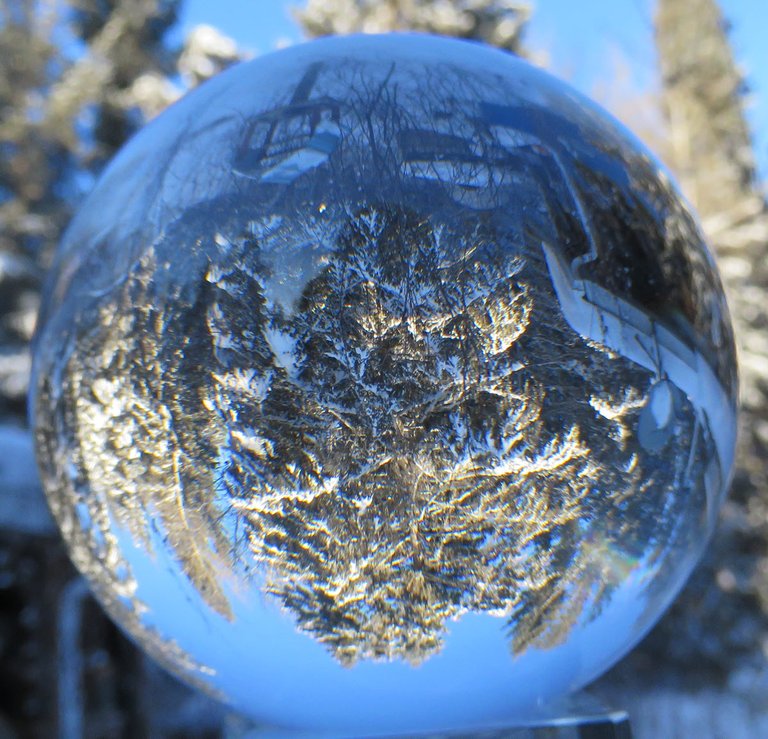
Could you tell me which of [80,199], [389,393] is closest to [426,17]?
[80,199]

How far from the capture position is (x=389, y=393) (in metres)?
0.76

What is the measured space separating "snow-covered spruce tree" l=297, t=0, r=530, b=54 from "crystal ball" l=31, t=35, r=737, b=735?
24.0 ft

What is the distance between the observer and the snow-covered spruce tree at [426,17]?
25.0ft

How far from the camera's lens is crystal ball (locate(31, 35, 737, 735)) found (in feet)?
2.53

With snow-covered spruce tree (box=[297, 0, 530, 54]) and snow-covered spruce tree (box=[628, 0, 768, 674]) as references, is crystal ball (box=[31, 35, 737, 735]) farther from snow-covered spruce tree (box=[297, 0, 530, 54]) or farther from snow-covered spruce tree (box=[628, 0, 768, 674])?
snow-covered spruce tree (box=[297, 0, 530, 54])

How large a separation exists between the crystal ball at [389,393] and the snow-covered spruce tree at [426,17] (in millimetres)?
7311

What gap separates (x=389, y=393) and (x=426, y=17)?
25.3ft

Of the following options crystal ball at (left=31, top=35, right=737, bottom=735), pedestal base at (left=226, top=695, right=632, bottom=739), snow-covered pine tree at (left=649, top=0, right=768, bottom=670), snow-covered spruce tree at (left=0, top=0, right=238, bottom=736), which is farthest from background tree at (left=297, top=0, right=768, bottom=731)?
crystal ball at (left=31, top=35, right=737, bottom=735)

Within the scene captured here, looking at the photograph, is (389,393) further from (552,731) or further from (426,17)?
(426,17)

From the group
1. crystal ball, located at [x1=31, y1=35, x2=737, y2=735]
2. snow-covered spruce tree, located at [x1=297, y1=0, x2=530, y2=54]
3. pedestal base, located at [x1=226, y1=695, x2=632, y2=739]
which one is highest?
snow-covered spruce tree, located at [x1=297, y1=0, x2=530, y2=54]

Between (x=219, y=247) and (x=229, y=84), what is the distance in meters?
0.28

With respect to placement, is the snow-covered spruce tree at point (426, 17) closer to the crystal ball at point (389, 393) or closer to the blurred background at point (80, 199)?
the blurred background at point (80, 199)

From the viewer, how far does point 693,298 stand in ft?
3.00

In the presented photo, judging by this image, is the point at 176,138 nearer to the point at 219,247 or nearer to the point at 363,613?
the point at 219,247
